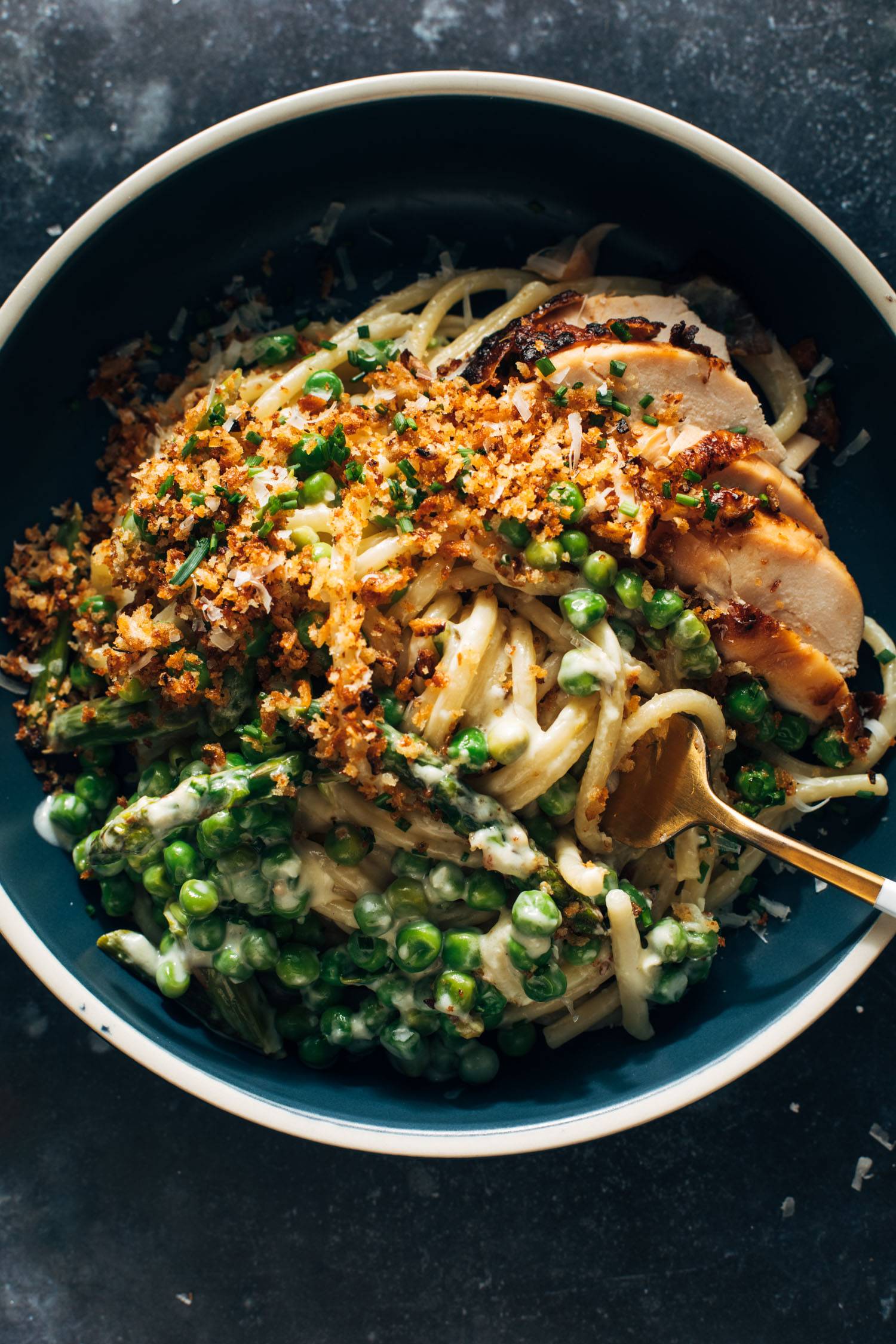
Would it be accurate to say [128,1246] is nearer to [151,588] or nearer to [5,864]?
[5,864]

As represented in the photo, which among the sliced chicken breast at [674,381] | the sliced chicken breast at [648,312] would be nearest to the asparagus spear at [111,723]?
the sliced chicken breast at [674,381]

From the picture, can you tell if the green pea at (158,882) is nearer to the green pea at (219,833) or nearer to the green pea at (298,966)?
the green pea at (219,833)

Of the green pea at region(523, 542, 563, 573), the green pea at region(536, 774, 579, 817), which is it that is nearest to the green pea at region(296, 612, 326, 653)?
the green pea at region(523, 542, 563, 573)

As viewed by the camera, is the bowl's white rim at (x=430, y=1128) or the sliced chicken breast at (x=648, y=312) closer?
the bowl's white rim at (x=430, y=1128)

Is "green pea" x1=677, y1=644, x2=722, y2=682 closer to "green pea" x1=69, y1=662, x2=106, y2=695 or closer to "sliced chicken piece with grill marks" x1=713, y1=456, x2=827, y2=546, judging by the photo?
"sliced chicken piece with grill marks" x1=713, y1=456, x2=827, y2=546

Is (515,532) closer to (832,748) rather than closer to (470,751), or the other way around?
(470,751)

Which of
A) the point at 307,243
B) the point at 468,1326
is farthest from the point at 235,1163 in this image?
the point at 307,243
